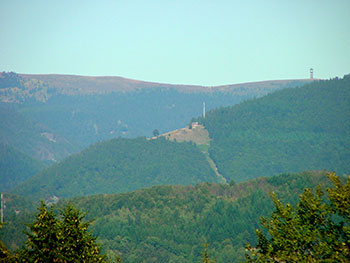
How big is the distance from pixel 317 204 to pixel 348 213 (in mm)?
4463

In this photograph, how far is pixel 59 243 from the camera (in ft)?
146

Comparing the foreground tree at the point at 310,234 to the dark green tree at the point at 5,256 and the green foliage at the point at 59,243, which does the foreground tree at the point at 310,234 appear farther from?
the dark green tree at the point at 5,256

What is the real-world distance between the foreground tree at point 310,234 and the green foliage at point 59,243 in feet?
37.1

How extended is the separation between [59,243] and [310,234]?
1720 cm

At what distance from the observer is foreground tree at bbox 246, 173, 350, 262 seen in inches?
1756

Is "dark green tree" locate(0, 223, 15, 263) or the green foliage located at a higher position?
the green foliage

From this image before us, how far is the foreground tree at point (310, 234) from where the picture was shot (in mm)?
44594

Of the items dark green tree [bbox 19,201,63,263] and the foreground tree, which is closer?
dark green tree [bbox 19,201,63,263]

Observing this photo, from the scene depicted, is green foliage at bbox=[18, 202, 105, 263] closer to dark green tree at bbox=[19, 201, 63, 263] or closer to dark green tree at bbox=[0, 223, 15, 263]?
dark green tree at bbox=[19, 201, 63, 263]

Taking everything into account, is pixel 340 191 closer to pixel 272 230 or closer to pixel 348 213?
pixel 348 213

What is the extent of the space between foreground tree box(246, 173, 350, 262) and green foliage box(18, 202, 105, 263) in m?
11.3

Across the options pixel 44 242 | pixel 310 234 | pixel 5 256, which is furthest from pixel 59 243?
pixel 310 234

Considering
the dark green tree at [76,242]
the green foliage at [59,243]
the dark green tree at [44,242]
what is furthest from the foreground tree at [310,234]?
the dark green tree at [44,242]

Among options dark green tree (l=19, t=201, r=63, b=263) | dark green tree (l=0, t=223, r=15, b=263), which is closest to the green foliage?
dark green tree (l=19, t=201, r=63, b=263)
